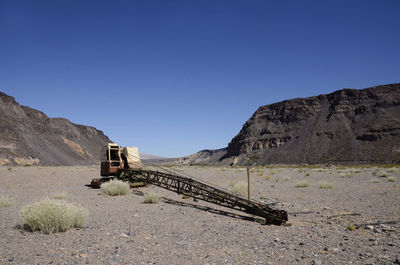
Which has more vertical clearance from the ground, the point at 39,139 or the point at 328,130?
the point at 328,130

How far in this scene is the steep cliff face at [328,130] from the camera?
81.8 metres

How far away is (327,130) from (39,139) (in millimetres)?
92058

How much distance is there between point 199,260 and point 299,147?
93994 millimetres

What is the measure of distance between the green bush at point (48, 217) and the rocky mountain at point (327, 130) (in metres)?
80.5

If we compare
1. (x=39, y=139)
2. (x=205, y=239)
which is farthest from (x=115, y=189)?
(x=39, y=139)

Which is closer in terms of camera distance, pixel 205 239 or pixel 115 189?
pixel 205 239

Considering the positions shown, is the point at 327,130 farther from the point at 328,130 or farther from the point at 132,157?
the point at 132,157

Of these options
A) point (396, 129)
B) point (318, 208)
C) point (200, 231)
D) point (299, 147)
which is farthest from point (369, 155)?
point (200, 231)

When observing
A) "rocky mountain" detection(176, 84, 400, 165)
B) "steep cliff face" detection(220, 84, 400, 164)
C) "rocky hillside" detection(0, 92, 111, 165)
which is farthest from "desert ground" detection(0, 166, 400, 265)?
"steep cliff face" detection(220, 84, 400, 164)

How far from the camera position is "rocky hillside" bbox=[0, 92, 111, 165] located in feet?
218

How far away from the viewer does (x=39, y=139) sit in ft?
263

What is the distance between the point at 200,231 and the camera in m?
7.45

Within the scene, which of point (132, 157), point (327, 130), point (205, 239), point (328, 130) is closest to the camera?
point (205, 239)

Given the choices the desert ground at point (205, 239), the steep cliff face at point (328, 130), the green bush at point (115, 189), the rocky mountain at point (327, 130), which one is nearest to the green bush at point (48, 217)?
the desert ground at point (205, 239)
